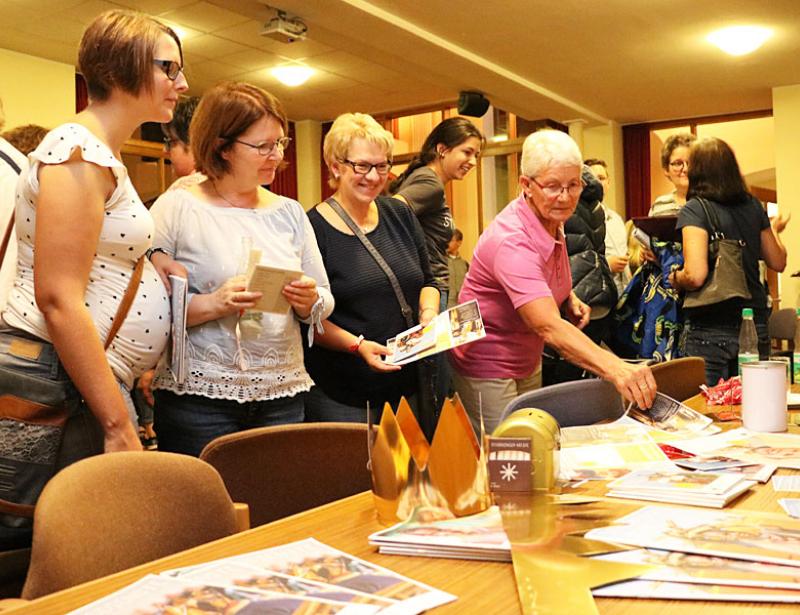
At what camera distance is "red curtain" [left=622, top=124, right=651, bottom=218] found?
32.5ft

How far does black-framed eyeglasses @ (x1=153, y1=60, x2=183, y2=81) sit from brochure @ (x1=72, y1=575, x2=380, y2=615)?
112 cm

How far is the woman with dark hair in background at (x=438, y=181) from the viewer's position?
3131 millimetres

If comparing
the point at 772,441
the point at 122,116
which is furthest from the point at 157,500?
the point at 772,441

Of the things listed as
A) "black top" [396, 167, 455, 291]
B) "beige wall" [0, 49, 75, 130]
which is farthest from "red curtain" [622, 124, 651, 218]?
"black top" [396, 167, 455, 291]

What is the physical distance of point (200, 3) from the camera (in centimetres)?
586

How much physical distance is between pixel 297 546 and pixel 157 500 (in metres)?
0.32

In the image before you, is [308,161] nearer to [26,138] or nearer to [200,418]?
[26,138]

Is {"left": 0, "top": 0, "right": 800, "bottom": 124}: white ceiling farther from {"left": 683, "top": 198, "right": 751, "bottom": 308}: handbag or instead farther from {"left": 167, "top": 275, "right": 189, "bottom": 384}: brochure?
{"left": 167, "top": 275, "right": 189, "bottom": 384}: brochure

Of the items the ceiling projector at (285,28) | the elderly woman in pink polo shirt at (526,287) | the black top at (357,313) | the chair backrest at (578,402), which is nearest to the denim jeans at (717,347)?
the elderly woman in pink polo shirt at (526,287)

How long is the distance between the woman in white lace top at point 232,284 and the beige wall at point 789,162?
25.1 ft

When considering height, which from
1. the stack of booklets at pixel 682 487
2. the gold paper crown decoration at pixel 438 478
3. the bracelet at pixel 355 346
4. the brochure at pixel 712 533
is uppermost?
the bracelet at pixel 355 346

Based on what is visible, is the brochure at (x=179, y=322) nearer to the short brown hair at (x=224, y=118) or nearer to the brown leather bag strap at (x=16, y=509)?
the short brown hair at (x=224, y=118)

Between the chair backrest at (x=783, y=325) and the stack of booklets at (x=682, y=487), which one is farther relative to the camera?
the chair backrest at (x=783, y=325)

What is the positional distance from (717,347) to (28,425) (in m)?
2.35
